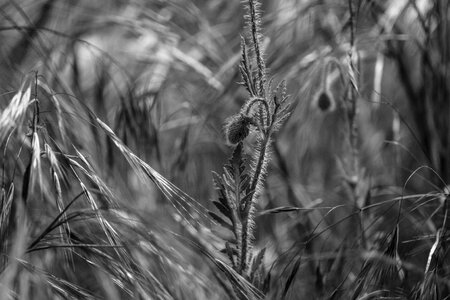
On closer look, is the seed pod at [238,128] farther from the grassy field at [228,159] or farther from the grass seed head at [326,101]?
the grass seed head at [326,101]

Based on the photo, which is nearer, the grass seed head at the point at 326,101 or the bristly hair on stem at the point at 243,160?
the bristly hair on stem at the point at 243,160

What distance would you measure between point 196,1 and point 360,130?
0.72 meters

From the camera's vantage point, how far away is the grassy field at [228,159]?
1005 mm

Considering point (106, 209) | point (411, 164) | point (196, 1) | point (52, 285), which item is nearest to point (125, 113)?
point (106, 209)

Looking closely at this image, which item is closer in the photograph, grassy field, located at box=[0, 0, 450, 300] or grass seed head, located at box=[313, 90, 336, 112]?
grassy field, located at box=[0, 0, 450, 300]

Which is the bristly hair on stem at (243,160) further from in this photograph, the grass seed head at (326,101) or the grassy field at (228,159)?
the grass seed head at (326,101)

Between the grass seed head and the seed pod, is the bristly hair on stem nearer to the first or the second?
the seed pod

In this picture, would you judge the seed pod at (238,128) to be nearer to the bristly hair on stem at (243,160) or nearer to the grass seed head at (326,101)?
the bristly hair on stem at (243,160)

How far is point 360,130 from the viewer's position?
6.81 ft

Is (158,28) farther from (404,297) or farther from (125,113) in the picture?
(404,297)

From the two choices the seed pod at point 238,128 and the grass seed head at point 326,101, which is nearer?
the seed pod at point 238,128

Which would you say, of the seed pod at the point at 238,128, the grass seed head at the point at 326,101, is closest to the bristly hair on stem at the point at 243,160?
the seed pod at the point at 238,128

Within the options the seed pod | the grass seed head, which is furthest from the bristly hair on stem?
the grass seed head

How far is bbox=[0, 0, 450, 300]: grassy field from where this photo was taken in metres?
1.00
